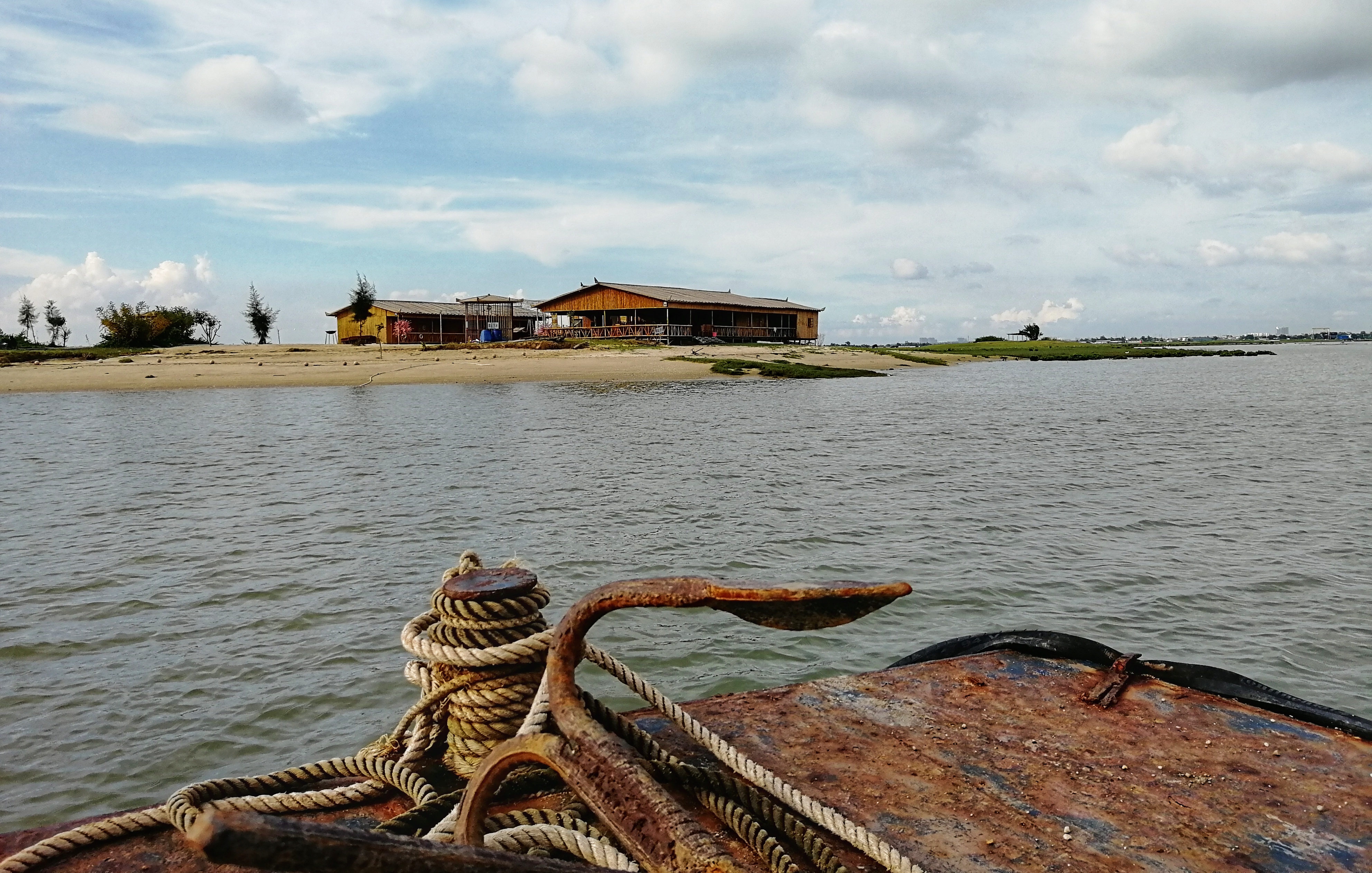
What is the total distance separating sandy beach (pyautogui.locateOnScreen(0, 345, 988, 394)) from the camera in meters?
32.8

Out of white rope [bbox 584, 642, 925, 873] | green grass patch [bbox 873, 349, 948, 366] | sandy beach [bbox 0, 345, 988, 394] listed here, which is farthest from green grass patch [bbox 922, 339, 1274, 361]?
white rope [bbox 584, 642, 925, 873]

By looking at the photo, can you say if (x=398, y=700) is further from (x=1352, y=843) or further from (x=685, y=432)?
(x=685, y=432)

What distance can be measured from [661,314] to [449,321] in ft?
56.8

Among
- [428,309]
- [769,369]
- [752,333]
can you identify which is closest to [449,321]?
[428,309]

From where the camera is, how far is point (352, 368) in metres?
37.0

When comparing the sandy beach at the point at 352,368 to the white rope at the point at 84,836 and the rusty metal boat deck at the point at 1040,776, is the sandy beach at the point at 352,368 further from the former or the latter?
the white rope at the point at 84,836

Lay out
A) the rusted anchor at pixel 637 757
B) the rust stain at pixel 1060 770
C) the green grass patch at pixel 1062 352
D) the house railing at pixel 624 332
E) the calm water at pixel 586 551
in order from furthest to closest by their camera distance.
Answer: the green grass patch at pixel 1062 352, the house railing at pixel 624 332, the calm water at pixel 586 551, the rust stain at pixel 1060 770, the rusted anchor at pixel 637 757

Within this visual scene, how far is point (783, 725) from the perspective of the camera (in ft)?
10.4

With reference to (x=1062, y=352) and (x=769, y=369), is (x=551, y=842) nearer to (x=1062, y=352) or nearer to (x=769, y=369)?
(x=769, y=369)

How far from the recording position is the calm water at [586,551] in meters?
5.62

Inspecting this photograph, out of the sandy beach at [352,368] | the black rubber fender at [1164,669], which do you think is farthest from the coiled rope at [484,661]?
the sandy beach at [352,368]

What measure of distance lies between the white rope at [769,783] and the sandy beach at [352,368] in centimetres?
3062

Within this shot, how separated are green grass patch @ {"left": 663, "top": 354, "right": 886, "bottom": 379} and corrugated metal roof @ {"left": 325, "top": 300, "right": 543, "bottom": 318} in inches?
809

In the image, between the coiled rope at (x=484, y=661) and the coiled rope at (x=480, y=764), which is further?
the coiled rope at (x=484, y=661)
